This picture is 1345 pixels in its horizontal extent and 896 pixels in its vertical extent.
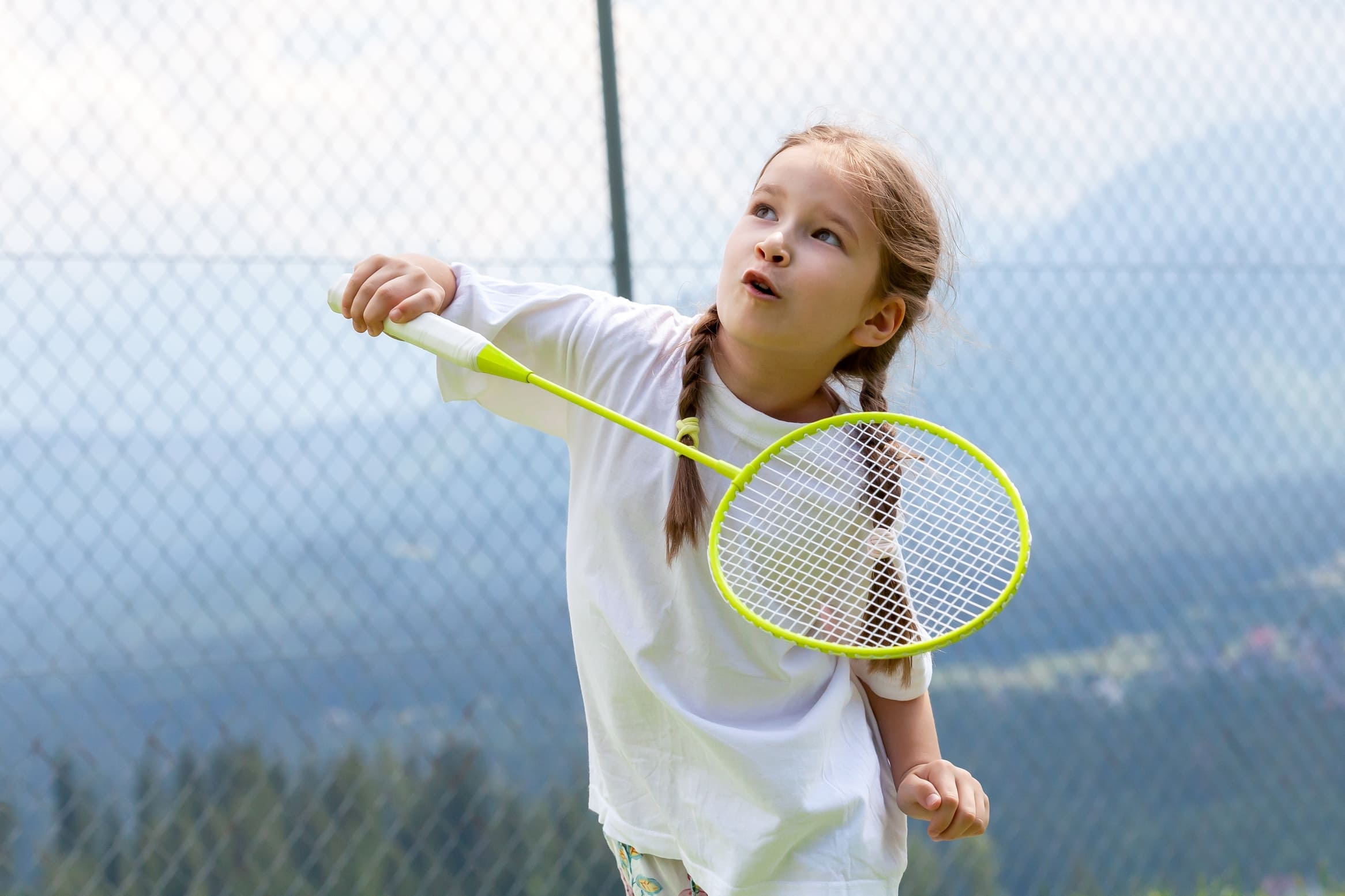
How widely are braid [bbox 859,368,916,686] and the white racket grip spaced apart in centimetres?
45

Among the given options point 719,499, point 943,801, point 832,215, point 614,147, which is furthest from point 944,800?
point 614,147

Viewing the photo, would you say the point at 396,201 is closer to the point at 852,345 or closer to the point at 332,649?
the point at 332,649

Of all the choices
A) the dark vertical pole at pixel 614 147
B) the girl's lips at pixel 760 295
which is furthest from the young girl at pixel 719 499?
the dark vertical pole at pixel 614 147

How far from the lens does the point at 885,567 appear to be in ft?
4.46

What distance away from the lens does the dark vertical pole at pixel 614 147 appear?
250 centimetres

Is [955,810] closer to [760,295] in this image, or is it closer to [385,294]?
[760,295]

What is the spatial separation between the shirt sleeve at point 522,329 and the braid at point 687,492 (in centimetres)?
13

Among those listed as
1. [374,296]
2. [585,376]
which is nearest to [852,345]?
[585,376]

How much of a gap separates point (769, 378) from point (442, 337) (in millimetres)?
370

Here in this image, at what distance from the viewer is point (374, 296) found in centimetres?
120

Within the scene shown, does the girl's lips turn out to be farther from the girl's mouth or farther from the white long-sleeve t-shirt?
the white long-sleeve t-shirt

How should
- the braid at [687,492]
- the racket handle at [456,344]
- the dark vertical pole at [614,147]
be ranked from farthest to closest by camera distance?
the dark vertical pole at [614,147] → the braid at [687,492] → the racket handle at [456,344]

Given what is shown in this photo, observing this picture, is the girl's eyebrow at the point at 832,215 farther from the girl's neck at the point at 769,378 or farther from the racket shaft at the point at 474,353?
the racket shaft at the point at 474,353

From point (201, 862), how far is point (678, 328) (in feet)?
5.47
